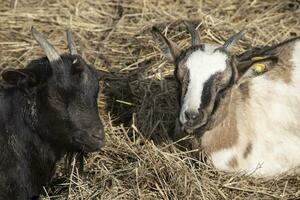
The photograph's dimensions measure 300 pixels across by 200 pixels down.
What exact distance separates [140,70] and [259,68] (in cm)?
212

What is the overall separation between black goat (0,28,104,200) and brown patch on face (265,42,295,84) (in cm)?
→ 189

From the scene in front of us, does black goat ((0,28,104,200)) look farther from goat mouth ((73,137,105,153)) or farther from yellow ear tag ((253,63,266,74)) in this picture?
yellow ear tag ((253,63,266,74))

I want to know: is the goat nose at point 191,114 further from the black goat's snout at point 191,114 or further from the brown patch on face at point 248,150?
the brown patch on face at point 248,150

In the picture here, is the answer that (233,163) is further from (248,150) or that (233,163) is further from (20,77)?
(20,77)

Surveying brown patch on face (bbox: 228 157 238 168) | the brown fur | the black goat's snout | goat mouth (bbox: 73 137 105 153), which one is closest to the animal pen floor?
brown patch on face (bbox: 228 157 238 168)

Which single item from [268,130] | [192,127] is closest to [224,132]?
[268,130]

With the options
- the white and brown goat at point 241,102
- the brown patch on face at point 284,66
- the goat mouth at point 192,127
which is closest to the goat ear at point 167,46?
the white and brown goat at point 241,102

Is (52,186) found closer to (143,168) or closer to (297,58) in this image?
(143,168)

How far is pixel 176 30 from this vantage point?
362 inches

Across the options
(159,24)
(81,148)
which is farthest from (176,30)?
(81,148)

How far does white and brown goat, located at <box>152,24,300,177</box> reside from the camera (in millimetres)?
6512

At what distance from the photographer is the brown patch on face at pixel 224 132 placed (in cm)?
688

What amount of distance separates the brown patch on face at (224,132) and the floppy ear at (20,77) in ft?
5.42

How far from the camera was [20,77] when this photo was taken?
6.38 metres
